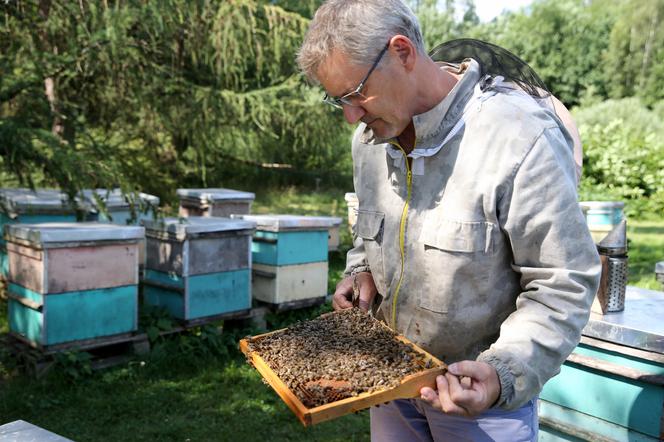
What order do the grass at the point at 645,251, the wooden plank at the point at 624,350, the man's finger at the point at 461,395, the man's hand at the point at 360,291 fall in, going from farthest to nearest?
the grass at the point at 645,251 < the wooden plank at the point at 624,350 < the man's hand at the point at 360,291 < the man's finger at the point at 461,395

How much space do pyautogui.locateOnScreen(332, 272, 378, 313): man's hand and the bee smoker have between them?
100 centimetres

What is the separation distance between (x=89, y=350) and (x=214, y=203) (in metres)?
2.06

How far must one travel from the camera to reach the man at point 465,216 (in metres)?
1.20

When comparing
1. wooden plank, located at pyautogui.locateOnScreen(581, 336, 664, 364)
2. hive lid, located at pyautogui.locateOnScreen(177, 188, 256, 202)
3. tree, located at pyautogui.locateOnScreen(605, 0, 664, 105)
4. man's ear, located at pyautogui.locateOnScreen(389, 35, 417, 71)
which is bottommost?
wooden plank, located at pyautogui.locateOnScreen(581, 336, 664, 364)

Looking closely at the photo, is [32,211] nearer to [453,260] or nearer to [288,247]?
[288,247]

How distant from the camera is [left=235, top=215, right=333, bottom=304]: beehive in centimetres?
478

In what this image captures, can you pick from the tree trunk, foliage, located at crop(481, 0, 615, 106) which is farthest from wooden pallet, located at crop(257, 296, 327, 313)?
foliage, located at crop(481, 0, 615, 106)

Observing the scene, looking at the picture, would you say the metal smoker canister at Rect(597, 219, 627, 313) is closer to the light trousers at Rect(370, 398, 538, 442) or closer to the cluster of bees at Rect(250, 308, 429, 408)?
the light trousers at Rect(370, 398, 538, 442)

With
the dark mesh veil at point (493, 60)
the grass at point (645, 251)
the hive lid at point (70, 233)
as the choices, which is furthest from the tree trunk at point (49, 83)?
the grass at point (645, 251)

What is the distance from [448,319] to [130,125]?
724 cm

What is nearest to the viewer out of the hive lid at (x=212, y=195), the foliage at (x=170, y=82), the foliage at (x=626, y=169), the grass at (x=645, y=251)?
the foliage at (x=170, y=82)

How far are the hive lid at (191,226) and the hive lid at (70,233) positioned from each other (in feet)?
1.00

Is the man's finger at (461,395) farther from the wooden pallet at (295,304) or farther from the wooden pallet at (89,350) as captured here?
the wooden pallet at (295,304)

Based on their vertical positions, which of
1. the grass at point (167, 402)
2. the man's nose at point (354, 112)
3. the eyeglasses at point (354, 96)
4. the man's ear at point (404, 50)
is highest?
the man's ear at point (404, 50)
